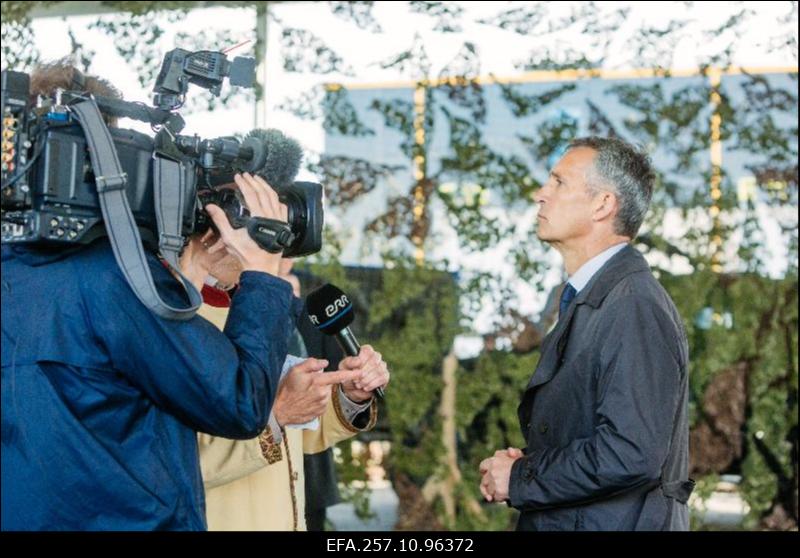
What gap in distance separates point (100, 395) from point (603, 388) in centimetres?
123

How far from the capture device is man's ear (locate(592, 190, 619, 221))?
3025 millimetres

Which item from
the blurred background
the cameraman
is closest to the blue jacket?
the cameraman

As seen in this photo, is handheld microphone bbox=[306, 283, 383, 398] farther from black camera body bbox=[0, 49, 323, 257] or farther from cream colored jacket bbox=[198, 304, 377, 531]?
black camera body bbox=[0, 49, 323, 257]

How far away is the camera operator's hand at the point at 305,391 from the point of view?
2.69 metres

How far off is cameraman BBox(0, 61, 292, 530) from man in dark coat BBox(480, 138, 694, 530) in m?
0.99

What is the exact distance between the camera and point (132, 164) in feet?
6.68

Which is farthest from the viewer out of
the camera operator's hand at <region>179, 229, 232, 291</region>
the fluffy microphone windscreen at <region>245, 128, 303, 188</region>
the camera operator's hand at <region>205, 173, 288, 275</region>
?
the camera operator's hand at <region>179, 229, 232, 291</region>

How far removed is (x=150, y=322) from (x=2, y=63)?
3273 millimetres

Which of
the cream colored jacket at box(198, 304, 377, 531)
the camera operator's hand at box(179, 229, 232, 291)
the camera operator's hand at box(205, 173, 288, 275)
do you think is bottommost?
the cream colored jacket at box(198, 304, 377, 531)

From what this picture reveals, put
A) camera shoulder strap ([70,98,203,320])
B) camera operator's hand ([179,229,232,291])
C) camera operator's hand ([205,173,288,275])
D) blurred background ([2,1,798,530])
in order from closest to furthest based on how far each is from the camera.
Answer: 1. camera shoulder strap ([70,98,203,320])
2. camera operator's hand ([205,173,288,275])
3. camera operator's hand ([179,229,232,291])
4. blurred background ([2,1,798,530])

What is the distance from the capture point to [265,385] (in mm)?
2053

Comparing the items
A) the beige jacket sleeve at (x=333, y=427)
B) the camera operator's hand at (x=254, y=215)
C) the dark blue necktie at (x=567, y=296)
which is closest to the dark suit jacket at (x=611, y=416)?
the dark blue necktie at (x=567, y=296)

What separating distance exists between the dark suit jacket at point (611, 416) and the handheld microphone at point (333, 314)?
485mm

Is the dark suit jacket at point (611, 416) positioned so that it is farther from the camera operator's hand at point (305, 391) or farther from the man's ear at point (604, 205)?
the camera operator's hand at point (305, 391)
